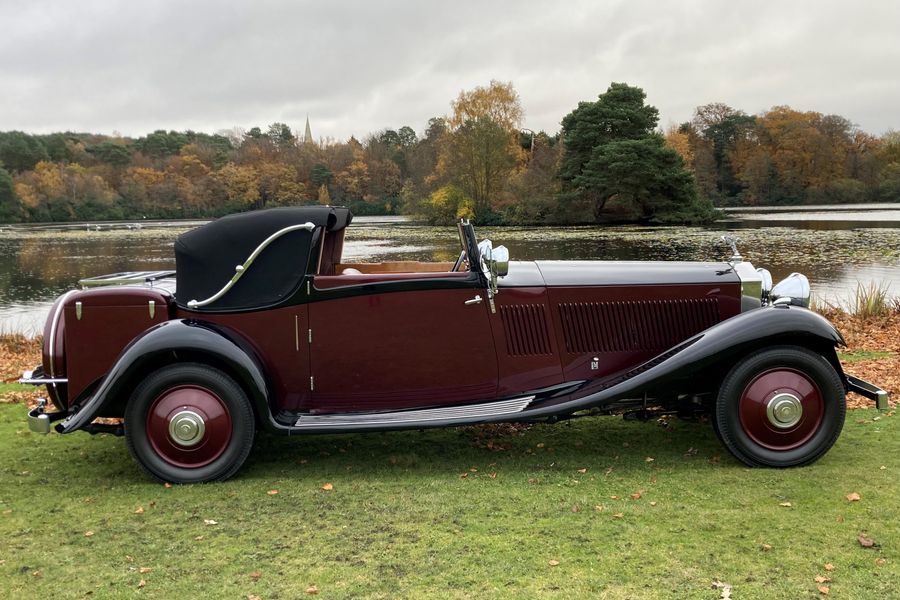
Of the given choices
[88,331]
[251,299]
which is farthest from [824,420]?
[88,331]

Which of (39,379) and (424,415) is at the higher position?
(39,379)

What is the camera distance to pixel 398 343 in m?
4.41

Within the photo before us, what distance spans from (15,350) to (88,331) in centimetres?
720

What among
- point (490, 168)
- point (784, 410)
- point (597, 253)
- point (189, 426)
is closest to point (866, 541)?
point (784, 410)

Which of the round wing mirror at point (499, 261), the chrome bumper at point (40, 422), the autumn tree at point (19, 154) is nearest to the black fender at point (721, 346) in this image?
the round wing mirror at point (499, 261)

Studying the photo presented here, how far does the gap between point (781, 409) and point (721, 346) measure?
1.75 ft

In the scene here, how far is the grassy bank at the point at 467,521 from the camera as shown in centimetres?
293

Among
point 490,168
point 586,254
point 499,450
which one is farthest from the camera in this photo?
point 490,168

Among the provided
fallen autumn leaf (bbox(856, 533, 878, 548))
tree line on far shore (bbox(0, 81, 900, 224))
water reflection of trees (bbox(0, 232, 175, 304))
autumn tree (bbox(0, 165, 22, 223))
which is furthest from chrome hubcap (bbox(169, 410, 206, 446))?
autumn tree (bbox(0, 165, 22, 223))

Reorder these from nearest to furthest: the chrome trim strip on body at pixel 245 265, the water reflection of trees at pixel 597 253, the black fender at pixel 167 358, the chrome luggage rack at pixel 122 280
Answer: the black fender at pixel 167 358
the chrome trim strip on body at pixel 245 265
the chrome luggage rack at pixel 122 280
the water reflection of trees at pixel 597 253

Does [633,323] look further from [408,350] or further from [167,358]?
[167,358]

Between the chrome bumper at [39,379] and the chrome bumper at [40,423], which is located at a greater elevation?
the chrome bumper at [39,379]

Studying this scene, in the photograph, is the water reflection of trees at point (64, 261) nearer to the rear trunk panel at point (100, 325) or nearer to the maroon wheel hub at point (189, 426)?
the rear trunk panel at point (100, 325)

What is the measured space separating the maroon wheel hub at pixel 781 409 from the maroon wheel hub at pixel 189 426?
3252mm
